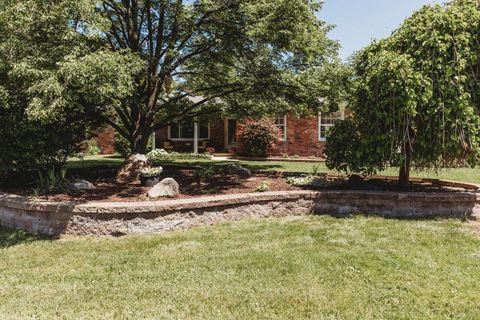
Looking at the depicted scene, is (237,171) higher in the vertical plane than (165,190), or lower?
higher

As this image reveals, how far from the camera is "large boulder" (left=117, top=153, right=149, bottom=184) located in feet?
27.7

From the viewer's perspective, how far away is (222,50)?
8344mm

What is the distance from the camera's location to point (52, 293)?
12.1 feet

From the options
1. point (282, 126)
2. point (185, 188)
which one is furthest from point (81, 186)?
point (282, 126)

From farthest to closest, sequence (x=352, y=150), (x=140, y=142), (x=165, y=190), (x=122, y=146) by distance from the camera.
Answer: (x=122, y=146), (x=140, y=142), (x=352, y=150), (x=165, y=190)

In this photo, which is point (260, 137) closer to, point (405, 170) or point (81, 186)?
point (405, 170)

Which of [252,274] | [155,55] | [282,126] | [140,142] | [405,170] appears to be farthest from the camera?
[282,126]

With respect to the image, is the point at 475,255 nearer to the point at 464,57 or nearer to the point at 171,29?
the point at 464,57

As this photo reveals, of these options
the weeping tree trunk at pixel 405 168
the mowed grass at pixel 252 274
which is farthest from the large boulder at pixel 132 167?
the weeping tree trunk at pixel 405 168

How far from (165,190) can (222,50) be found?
11.7 ft

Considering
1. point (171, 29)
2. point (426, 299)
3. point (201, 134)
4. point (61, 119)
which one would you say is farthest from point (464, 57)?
point (201, 134)

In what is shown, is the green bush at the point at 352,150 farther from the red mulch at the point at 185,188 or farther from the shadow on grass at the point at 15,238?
the shadow on grass at the point at 15,238

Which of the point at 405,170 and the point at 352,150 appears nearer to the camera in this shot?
the point at 352,150

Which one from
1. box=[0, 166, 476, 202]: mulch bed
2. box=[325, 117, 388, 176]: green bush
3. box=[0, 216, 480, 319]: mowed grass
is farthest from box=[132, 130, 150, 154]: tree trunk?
box=[325, 117, 388, 176]: green bush
